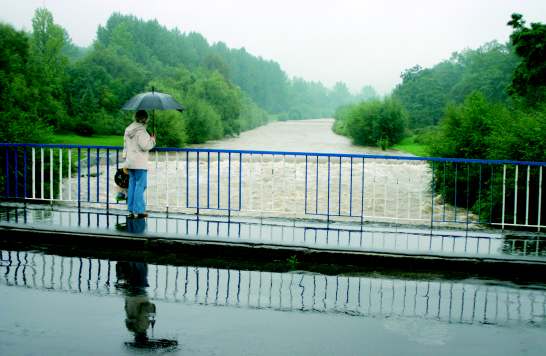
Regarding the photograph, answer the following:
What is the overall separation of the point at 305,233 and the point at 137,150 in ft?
9.53

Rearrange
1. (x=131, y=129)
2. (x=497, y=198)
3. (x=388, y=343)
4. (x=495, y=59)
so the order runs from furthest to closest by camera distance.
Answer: (x=495, y=59), (x=497, y=198), (x=131, y=129), (x=388, y=343)

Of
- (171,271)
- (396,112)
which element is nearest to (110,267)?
(171,271)

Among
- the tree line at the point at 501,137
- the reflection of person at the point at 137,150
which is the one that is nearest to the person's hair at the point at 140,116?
the reflection of person at the point at 137,150

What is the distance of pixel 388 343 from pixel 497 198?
33.3 feet

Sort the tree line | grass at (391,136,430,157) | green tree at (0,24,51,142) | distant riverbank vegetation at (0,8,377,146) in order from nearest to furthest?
the tree line, green tree at (0,24,51,142), distant riverbank vegetation at (0,8,377,146), grass at (391,136,430,157)

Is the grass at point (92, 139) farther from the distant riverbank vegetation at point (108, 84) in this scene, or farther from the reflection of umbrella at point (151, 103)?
the reflection of umbrella at point (151, 103)

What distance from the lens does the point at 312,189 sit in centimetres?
2858

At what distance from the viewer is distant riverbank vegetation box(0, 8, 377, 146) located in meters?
44.4

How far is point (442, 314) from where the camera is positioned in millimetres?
6160

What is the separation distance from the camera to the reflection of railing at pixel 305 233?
28.7ft

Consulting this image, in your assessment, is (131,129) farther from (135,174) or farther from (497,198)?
(497,198)

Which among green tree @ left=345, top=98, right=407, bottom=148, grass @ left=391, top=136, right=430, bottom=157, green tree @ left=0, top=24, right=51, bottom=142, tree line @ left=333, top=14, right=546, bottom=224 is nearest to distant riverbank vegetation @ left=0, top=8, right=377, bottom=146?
green tree @ left=0, top=24, right=51, bottom=142

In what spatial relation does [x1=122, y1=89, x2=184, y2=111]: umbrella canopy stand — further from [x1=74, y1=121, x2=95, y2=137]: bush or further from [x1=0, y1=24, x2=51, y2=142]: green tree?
[x1=74, y1=121, x2=95, y2=137]: bush

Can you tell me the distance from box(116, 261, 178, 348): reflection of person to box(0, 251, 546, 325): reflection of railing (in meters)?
0.11
